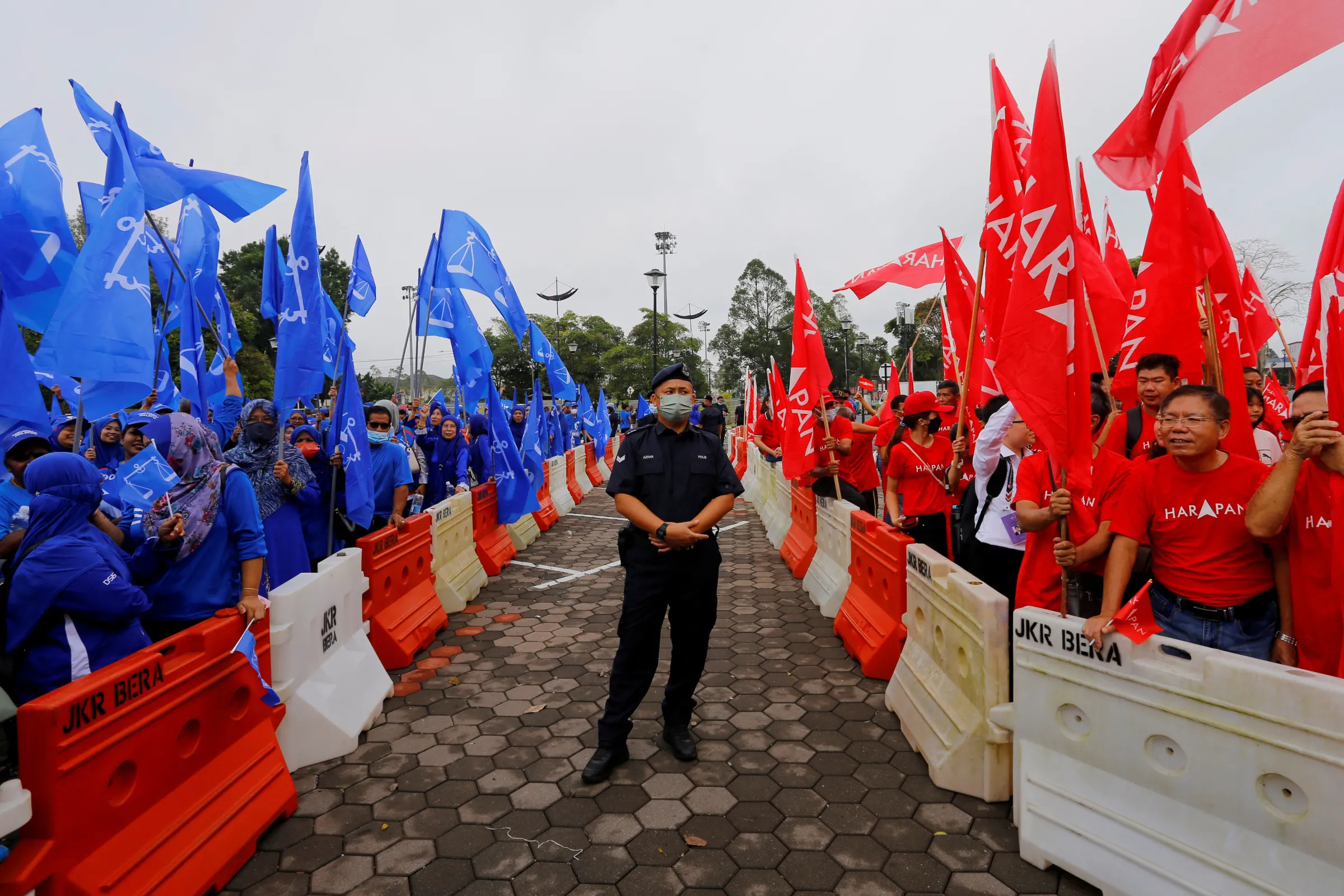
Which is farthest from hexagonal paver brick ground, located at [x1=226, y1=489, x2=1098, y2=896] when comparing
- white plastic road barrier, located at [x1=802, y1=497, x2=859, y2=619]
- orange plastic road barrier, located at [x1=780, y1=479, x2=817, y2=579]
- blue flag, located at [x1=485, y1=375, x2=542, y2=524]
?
blue flag, located at [x1=485, y1=375, x2=542, y2=524]

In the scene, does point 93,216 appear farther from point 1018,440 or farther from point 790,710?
point 1018,440

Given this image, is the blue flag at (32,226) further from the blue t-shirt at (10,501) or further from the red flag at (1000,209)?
the red flag at (1000,209)

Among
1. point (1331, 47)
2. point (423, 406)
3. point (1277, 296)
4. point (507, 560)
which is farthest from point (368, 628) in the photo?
point (1277, 296)

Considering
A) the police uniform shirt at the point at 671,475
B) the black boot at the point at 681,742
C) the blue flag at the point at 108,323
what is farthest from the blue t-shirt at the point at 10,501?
the black boot at the point at 681,742

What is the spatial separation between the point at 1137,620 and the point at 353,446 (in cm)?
501

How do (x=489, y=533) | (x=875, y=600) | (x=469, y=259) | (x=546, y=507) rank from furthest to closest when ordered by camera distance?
(x=546, y=507) < (x=489, y=533) < (x=469, y=259) < (x=875, y=600)

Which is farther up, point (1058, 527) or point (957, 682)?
point (1058, 527)

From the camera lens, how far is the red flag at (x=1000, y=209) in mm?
3898

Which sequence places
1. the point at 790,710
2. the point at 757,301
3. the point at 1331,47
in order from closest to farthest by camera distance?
the point at 1331,47, the point at 790,710, the point at 757,301

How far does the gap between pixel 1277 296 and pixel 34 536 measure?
27.4m

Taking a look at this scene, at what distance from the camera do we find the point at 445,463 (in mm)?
8680

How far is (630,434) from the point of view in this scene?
3781 millimetres

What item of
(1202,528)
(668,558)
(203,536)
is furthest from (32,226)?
(1202,528)

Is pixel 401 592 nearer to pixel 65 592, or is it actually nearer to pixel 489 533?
pixel 489 533
